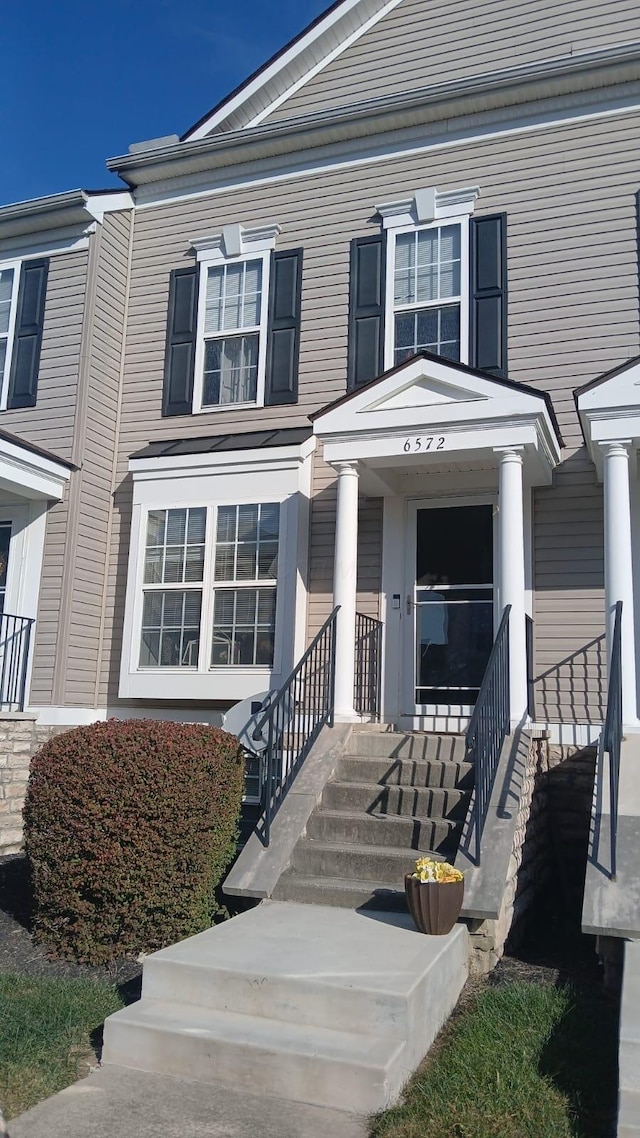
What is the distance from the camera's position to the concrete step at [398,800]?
21.2ft

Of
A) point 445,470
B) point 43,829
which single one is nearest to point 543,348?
point 445,470

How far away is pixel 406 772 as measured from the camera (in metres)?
6.86

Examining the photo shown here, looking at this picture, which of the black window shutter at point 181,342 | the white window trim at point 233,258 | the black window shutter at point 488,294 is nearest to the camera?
the black window shutter at point 488,294

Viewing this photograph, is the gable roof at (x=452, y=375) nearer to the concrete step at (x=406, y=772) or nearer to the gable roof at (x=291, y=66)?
the concrete step at (x=406, y=772)

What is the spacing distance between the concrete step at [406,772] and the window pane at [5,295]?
6.78 meters

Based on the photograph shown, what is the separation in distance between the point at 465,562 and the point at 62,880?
186 inches

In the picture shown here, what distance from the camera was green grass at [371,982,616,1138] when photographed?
143 inches

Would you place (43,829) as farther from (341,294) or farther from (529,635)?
(341,294)

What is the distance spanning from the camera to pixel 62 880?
5805 mm

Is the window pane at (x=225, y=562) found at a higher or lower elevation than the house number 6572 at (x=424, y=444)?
lower

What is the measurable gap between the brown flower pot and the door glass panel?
3.61 metres

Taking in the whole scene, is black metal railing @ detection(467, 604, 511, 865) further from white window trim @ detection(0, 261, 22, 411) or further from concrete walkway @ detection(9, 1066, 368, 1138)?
white window trim @ detection(0, 261, 22, 411)

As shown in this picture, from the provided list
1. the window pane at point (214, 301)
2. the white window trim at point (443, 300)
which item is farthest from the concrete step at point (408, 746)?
the window pane at point (214, 301)

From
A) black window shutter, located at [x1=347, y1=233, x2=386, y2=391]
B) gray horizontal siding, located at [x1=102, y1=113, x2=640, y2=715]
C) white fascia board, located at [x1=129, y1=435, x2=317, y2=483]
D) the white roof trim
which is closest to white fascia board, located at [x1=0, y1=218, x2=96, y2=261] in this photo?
gray horizontal siding, located at [x1=102, y1=113, x2=640, y2=715]
